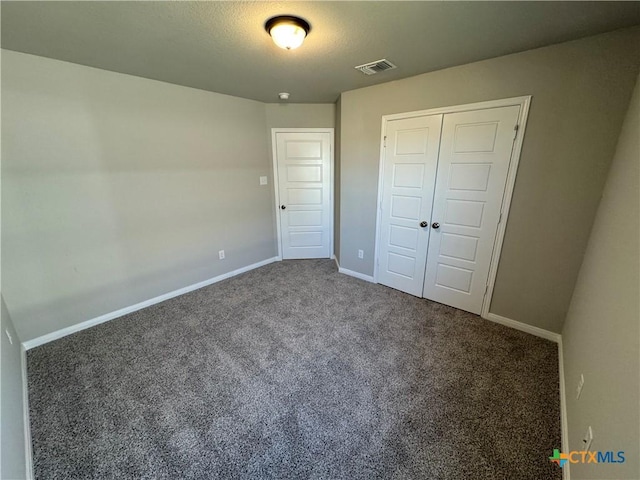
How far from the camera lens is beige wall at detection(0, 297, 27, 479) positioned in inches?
41.3

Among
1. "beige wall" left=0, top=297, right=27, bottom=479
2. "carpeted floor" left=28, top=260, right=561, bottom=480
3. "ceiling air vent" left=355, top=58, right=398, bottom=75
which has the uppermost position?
"ceiling air vent" left=355, top=58, right=398, bottom=75

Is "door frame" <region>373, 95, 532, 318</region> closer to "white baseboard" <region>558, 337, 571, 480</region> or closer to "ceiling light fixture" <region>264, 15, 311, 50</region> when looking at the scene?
"white baseboard" <region>558, 337, 571, 480</region>

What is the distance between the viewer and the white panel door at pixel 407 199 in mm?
2682

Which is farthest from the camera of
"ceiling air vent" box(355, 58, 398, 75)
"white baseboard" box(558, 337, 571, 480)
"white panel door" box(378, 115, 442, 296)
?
"white panel door" box(378, 115, 442, 296)

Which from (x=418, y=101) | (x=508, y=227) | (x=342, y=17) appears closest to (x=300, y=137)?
(x=418, y=101)

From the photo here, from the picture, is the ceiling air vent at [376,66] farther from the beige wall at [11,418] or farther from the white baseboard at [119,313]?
the beige wall at [11,418]

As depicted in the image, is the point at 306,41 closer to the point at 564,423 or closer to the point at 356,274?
the point at 356,274

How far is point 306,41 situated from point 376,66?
79cm

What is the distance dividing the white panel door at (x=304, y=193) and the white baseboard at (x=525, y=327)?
8.31 feet

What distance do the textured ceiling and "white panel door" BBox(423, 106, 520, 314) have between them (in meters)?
0.56

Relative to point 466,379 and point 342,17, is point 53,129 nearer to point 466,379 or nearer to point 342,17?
point 342,17

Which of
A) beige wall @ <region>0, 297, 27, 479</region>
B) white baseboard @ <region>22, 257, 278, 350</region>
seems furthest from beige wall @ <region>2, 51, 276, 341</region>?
beige wall @ <region>0, 297, 27, 479</region>

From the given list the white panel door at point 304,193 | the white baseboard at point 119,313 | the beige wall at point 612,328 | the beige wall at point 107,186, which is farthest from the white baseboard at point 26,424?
the white panel door at point 304,193

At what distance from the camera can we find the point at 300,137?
3.87 meters
